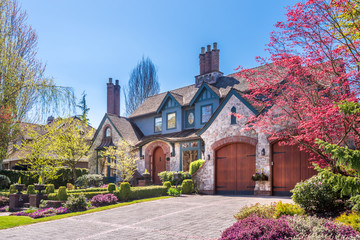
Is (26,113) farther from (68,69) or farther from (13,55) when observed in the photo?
(68,69)

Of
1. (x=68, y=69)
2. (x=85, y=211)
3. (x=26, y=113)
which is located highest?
(x=68, y=69)

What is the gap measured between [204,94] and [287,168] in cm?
933

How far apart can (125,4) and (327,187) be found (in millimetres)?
10945

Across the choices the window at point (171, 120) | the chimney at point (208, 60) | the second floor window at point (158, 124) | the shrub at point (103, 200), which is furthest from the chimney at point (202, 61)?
the shrub at point (103, 200)

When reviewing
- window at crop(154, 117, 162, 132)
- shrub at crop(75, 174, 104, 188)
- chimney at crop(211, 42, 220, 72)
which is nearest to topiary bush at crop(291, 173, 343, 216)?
chimney at crop(211, 42, 220, 72)

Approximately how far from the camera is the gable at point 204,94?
73.9ft

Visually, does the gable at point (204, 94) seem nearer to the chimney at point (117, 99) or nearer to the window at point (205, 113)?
the window at point (205, 113)

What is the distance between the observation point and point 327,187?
916cm

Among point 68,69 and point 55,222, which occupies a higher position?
point 68,69

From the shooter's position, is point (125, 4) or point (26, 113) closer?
point (26, 113)

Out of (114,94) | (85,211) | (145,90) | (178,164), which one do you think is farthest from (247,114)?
(145,90)

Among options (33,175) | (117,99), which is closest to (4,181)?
(33,175)

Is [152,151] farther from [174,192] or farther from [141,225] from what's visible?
[141,225]

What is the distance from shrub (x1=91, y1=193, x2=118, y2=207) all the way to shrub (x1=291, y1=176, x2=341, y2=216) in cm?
868
